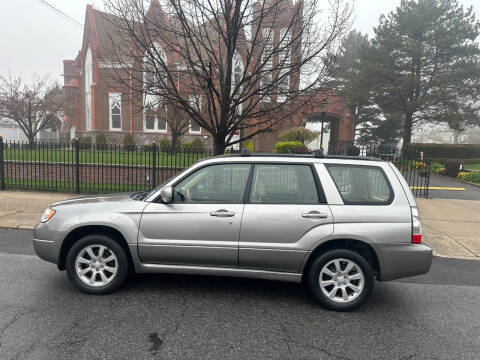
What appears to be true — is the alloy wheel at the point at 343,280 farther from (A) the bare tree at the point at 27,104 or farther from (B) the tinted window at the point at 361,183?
(A) the bare tree at the point at 27,104

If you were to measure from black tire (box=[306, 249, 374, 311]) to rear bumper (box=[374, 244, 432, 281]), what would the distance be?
0.18m

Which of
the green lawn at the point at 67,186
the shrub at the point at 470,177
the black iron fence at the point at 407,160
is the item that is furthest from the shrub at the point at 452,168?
the green lawn at the point at 67,186

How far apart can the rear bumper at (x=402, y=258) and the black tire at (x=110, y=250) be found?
289 cm

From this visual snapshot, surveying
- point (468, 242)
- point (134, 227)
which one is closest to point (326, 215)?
point (134, 227)

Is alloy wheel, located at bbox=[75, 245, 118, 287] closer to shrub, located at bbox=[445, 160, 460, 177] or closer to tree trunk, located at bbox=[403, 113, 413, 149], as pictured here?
shrub, located at bbox=[445, 160, 460, 177]

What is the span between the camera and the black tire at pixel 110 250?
3893 millimetres

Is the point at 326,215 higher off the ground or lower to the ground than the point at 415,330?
higher

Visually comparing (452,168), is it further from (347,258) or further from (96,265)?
(96,265)

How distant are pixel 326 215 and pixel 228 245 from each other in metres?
1.14

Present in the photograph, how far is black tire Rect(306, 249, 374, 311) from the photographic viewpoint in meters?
3.67

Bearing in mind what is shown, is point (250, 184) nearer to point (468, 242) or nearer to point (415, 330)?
point (415, 330)

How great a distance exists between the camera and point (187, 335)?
123 inches

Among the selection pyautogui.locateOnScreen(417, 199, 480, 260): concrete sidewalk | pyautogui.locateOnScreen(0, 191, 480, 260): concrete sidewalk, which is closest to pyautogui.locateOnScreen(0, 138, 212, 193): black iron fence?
pyautogui.locateOnScreen(0, 191, 480, 260): concrete sidewalk

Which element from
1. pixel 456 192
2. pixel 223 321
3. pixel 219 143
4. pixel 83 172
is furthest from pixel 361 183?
pixel 456 192
